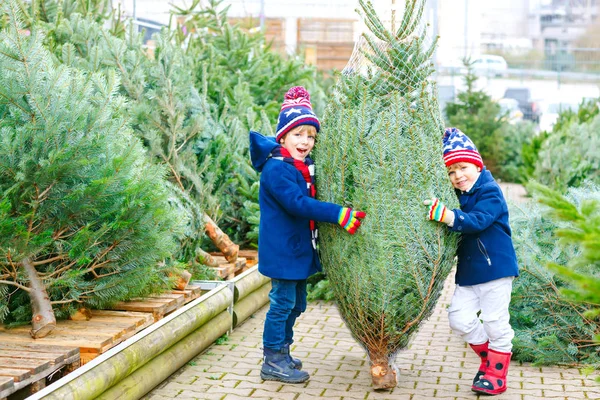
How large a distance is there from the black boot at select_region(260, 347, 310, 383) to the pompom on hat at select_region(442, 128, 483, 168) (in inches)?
61.3

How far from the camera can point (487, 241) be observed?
4727 millimetres

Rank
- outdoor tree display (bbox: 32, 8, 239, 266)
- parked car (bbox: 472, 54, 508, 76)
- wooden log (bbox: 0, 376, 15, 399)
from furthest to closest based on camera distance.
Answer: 1. parked car (bbox: 472, 54, 508, 76)
2. outdoor tree display (bbox: 32, 8, 239, 266)
3. wooden log (bbox: 0, 376, 15, 399)

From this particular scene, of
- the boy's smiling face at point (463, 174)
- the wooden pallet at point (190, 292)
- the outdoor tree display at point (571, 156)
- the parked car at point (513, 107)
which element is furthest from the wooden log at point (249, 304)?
the parked car at point (513, 107)

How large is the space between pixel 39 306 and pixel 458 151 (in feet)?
8.27

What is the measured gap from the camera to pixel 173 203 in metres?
6.18

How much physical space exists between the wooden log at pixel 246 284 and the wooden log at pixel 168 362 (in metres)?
0.28

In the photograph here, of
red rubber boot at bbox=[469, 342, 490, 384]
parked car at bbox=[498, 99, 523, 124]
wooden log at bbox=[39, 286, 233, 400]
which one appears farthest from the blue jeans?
parked car at bbox=[498, 99, 523, 124]

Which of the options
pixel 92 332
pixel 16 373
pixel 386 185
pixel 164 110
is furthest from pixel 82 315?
pixel 164 110

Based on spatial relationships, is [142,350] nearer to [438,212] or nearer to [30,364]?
[30,364]

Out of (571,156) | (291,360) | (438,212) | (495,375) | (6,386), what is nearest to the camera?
(6,386)

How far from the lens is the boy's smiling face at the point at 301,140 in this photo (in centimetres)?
490

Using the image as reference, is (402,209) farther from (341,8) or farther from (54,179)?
(341,8)

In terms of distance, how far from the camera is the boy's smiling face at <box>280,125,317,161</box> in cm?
490

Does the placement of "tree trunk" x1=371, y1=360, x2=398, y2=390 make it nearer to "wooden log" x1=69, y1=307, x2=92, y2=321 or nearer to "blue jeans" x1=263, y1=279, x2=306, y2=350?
"blue jeans" x1=263, y1=279, x2=306, y2=350
